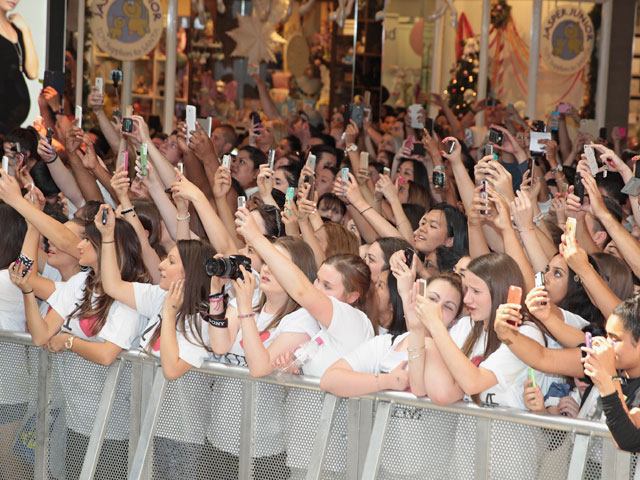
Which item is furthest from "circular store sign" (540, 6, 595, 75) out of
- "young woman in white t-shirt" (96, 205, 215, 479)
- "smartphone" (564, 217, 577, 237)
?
"young woman in white t-shirt" (96, 205, 215, 479)

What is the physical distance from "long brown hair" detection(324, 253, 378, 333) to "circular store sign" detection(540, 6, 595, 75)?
25.6 ft

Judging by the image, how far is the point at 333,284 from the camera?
3.69 meters

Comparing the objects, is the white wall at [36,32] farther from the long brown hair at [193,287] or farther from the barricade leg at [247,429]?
the barricade leg at [247,429]

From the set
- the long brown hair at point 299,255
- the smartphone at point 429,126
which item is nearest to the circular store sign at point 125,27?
the smartphone at point 429,126

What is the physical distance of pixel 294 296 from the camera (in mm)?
3393

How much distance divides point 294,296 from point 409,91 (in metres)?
9.11

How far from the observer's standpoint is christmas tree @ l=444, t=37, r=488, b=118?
1195 cm

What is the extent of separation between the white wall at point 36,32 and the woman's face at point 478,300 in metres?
5.72

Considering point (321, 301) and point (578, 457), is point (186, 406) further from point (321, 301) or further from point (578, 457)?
point (578, 457)

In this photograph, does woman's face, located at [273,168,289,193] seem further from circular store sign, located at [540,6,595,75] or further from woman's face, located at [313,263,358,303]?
circular store sign, located at [540,6,595,75]

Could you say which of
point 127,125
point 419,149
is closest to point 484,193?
point 127,125

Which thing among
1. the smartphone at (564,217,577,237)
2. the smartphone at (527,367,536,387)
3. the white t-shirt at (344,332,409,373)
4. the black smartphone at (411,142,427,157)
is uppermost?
the black smartphone at (411,142,427,157)

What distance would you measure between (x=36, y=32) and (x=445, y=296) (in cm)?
591

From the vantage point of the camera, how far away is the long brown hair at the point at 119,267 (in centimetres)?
385
